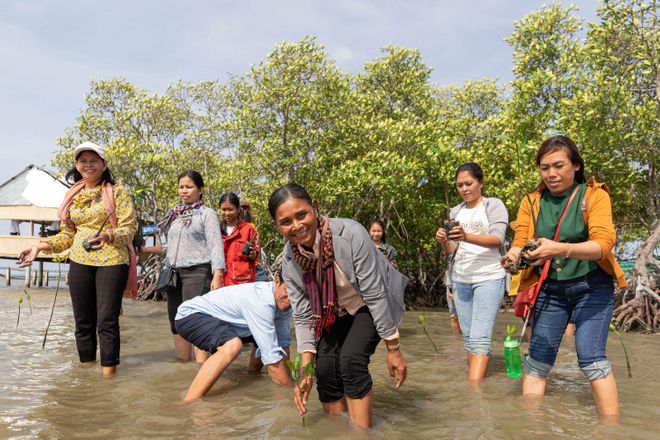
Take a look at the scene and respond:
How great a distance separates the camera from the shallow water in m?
2.96

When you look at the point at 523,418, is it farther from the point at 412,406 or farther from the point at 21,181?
the point at 21,181

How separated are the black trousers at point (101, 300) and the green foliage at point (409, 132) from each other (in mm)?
4111

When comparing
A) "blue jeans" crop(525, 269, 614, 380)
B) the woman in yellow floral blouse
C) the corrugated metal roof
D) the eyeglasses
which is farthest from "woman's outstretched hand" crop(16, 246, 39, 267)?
the corrugated metal roof

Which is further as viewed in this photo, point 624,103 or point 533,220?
point 624,103

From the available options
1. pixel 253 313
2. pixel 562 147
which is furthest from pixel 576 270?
pixel 253 313

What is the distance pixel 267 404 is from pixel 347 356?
983mm

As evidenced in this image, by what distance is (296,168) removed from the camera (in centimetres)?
1383

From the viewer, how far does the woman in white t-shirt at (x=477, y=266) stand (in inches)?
161

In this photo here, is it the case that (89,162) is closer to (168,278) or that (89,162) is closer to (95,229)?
(95,229)

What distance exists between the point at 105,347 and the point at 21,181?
2033cm

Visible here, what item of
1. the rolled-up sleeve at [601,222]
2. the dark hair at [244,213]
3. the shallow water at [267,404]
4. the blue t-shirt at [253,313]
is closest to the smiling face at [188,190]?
the dark hair at [244,213]

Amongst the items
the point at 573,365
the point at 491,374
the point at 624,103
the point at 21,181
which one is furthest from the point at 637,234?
the point at 21,181

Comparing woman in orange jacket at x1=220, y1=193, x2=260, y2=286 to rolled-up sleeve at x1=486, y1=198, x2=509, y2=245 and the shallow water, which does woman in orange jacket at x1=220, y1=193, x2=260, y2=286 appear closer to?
the shallow water

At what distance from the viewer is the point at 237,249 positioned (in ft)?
17.7
